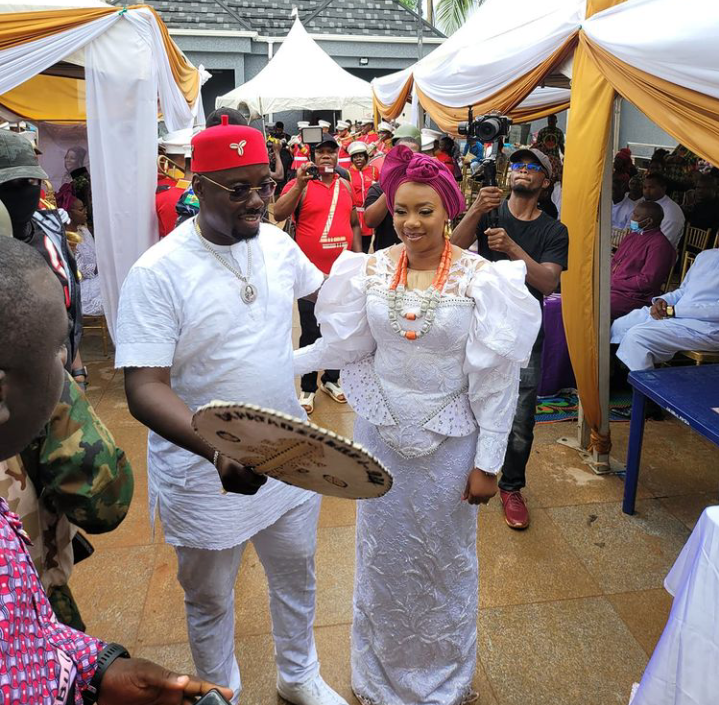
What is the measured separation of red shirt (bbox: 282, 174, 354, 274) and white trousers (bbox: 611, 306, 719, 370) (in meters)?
2.26

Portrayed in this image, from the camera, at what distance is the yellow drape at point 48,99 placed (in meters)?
7.05

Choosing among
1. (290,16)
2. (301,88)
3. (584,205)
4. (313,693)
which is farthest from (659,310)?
(290,16)

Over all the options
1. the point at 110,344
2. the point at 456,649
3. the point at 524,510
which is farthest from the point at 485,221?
the point at 110,344

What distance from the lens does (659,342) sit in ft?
15.4

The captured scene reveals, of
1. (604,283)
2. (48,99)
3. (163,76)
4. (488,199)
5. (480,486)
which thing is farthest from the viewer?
(48,99)

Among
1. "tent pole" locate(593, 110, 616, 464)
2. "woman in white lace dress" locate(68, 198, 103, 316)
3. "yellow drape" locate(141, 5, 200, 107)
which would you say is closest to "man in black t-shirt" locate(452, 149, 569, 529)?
"tent pole" locate(593, 110, 616, 464)

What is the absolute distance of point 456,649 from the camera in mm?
2373

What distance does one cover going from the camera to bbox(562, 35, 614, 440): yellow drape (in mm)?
3518

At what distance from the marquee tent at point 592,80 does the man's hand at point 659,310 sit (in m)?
1.32

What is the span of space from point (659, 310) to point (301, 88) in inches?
383

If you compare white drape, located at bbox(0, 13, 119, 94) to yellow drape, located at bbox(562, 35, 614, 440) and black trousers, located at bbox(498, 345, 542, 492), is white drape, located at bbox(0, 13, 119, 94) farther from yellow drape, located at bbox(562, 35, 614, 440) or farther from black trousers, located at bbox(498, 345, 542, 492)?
black trousers, located at bbox(498, 345, 542, 492)

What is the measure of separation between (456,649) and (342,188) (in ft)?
12.1

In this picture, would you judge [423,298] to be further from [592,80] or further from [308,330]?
[308,330]

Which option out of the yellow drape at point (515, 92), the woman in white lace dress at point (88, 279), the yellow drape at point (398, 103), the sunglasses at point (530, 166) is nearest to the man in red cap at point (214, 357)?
the sunglasses at point (530, 166)
